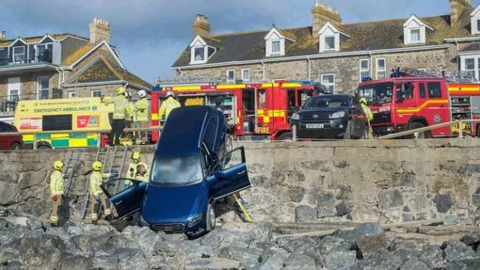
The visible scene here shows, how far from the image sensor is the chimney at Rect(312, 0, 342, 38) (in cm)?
4374

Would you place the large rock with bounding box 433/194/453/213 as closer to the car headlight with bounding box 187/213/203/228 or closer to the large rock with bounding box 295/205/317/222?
the large rock with bounding box 295/205/317/222

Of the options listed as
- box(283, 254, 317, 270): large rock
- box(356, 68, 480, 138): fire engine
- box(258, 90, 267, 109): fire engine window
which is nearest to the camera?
box(283, 254, 317, 270): large rock

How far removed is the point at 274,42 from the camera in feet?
143

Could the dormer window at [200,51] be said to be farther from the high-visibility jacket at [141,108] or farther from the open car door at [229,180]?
the open car door at [229,180]

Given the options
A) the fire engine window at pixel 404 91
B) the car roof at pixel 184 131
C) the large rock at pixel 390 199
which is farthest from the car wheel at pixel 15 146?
the large rock at pixel 390 199

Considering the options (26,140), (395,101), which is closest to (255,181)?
(395,101)

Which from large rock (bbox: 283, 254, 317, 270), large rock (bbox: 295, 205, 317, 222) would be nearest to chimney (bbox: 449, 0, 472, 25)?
large rock (bbox: 295, 205, 317, 222)

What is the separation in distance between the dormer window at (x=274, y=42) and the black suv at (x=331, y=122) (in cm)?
2333

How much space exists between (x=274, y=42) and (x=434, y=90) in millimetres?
21769

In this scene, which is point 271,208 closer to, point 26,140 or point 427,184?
point 427,184

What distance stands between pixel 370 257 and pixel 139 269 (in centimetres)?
454

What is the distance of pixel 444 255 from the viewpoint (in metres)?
14.0

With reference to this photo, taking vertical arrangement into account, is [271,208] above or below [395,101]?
below

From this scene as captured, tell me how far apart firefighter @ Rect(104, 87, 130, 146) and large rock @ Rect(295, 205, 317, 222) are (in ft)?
18.8
